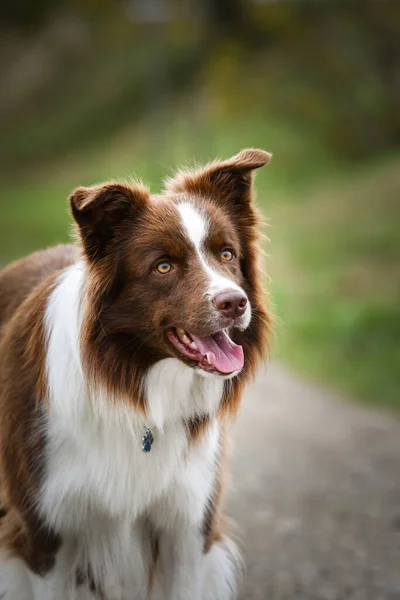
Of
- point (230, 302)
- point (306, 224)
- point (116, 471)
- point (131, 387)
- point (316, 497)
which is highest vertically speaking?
point (230, 302)

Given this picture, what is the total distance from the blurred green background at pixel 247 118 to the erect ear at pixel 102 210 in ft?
25.7

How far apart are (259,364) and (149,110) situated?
76.1 feet

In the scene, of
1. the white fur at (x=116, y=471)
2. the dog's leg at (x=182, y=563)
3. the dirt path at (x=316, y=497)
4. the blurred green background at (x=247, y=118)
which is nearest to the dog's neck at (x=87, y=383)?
the white fur at (x=116, y=471)

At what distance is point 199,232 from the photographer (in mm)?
3848

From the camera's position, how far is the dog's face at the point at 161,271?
12.2 feet

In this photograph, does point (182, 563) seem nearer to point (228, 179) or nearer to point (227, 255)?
→ point (227, 255)

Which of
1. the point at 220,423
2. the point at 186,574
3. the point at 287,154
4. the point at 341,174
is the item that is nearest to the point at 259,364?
the point at 220,423

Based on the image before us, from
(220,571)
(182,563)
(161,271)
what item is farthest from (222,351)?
(220,571)

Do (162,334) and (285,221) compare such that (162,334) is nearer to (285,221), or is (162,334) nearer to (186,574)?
(186,574)

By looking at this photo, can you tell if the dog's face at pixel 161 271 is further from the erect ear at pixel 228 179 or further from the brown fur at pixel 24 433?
the brown fur at pixel 24 433

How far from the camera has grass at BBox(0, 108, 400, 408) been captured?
1095 cm

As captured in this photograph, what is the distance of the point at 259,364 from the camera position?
4.16 m

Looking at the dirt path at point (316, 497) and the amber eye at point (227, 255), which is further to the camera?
the dirt path at point (316, 497)

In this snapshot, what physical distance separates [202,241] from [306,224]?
14.7 metres
